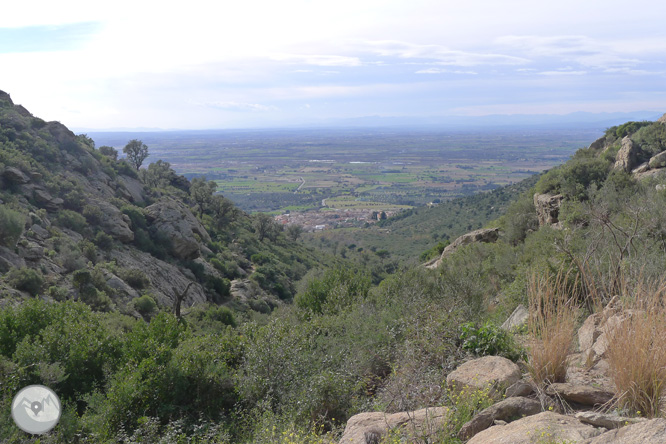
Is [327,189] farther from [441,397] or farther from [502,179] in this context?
[441,397]

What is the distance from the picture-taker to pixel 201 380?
6.96m

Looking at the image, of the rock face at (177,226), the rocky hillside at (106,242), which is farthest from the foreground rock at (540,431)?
the rock face at (177,226)

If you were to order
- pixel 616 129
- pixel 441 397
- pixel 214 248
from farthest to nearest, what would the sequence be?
pixel 214 248 < pixel 616 129 < pixel 441 397

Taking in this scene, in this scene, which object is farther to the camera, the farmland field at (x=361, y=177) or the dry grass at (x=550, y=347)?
the farmland field at (x=361, y=177)

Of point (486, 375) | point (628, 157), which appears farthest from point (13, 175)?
point (628, 157)

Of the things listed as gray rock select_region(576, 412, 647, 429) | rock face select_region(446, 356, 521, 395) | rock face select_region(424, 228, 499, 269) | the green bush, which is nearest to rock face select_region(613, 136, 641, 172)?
rock face select_region(424, 228, 499, 269)

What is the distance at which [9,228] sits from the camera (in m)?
15.6

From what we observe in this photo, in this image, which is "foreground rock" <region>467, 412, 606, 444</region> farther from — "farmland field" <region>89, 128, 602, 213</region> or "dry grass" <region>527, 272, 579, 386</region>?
"farmland field" <region>89, 128, 602, 213</region>

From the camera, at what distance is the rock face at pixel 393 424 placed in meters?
Answer: 3.83

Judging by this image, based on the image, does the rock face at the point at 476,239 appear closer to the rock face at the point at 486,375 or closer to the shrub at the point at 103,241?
the shrub at the point at 103,241

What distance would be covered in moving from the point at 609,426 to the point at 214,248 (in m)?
29.2

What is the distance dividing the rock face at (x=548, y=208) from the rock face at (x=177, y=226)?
747 inches

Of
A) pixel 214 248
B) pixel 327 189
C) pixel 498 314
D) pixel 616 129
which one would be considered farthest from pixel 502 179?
pixel 498 314

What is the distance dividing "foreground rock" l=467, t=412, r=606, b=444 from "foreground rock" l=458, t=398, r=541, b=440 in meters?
0.21
